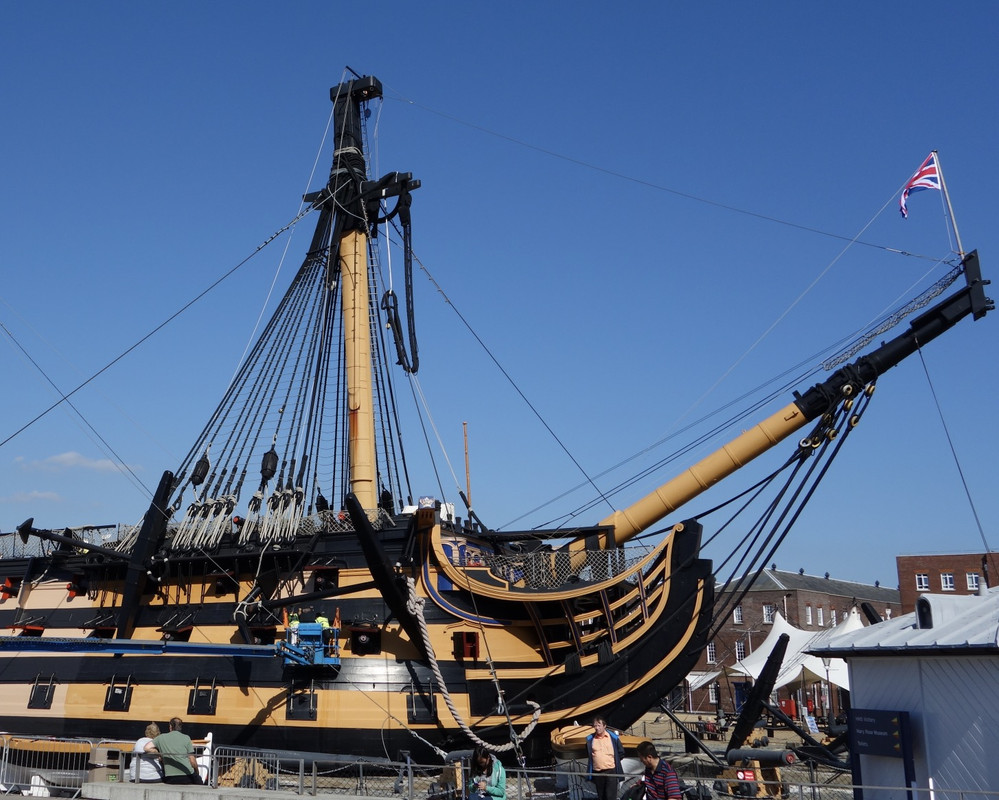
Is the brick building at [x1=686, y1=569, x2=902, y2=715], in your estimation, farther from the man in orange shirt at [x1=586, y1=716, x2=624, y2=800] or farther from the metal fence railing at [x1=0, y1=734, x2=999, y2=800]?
the man in orange shirt at [x1=586, y1=716, x2=624, y2=800]

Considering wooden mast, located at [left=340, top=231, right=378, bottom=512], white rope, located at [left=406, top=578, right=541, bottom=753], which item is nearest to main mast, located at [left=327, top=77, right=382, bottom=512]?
wooden mast, located at [left=340, top=231, right=378, bottom=512]

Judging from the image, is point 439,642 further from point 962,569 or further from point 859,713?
point 962,569

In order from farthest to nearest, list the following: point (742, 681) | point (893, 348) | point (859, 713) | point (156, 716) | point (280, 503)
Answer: point (742, 681) → point (280, 503) → point (156, 716) → point (893, 348) → point (859, 713)

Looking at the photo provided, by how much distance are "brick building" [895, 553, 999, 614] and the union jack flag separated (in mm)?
35703

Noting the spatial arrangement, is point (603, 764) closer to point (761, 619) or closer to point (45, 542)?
point (45, 542)

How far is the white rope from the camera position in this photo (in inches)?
754

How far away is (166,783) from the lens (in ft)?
45.4

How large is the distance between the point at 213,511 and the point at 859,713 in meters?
15.9

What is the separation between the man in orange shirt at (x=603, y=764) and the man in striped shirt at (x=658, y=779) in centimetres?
224

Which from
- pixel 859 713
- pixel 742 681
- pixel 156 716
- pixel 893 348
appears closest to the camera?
pixel 859 713

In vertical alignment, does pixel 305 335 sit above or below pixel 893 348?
above

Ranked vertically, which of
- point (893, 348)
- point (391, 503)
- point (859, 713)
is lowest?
point (859, 713)

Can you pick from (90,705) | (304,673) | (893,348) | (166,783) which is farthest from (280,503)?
(893,348)

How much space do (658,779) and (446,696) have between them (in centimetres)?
1000
